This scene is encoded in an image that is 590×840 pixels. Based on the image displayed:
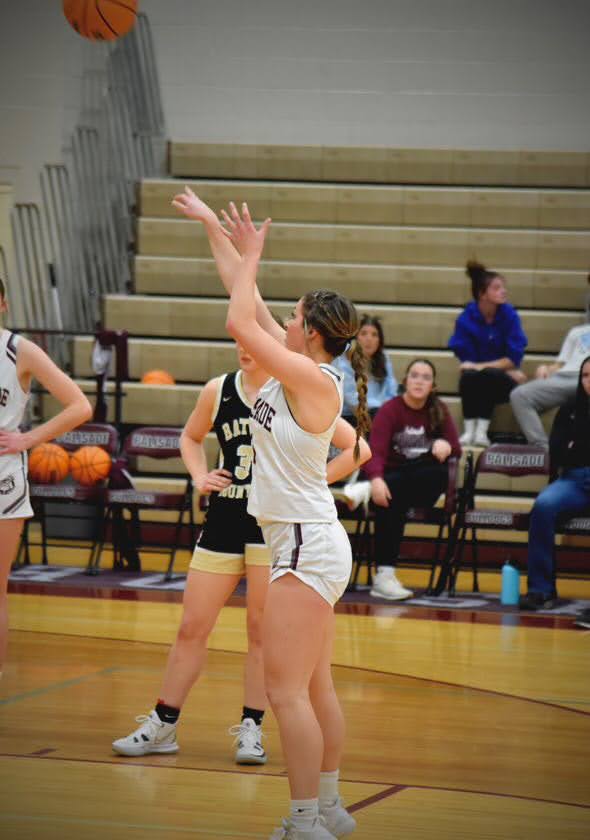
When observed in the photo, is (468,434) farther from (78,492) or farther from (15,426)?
(15,426)

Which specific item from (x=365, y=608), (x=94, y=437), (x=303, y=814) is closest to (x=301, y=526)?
(x=303, y=814)

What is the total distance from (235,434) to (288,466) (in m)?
1.28

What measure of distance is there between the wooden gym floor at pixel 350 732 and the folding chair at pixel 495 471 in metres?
1.10

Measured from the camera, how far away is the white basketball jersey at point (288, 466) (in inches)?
139

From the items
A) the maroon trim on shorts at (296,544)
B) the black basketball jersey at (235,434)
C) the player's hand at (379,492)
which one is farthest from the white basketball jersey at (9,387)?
the player's hand at (379,492)

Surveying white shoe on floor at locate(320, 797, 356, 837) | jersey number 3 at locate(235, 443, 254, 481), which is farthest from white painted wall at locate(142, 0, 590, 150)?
white shoe on floor at locate(320, 797, 356, 837)

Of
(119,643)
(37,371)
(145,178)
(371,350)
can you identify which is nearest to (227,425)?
(37,371)

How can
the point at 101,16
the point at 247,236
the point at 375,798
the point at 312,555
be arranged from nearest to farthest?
the point at 312,555 → the point at 247,236 → the point at 375,798 → the point at 101,16

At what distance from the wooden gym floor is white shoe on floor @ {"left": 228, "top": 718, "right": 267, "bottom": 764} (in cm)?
5

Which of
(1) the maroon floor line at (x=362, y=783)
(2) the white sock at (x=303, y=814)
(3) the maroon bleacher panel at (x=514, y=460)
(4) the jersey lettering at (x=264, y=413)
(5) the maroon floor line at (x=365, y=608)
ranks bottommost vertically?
(5) the maroon floor line at (x=365, y=608)

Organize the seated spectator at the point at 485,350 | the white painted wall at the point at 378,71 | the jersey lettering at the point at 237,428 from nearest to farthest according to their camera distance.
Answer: the jersey lettering at the point at 237,428, the seated spectator at the point at 485,350, the white painted wall at the point at 378,71

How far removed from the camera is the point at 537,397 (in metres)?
9.84

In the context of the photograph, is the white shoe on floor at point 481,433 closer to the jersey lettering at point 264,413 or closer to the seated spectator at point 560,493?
the seated spectator at point 560,493

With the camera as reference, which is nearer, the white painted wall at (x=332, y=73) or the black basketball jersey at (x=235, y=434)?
the black basketball jersey at (x=235, y=434)
